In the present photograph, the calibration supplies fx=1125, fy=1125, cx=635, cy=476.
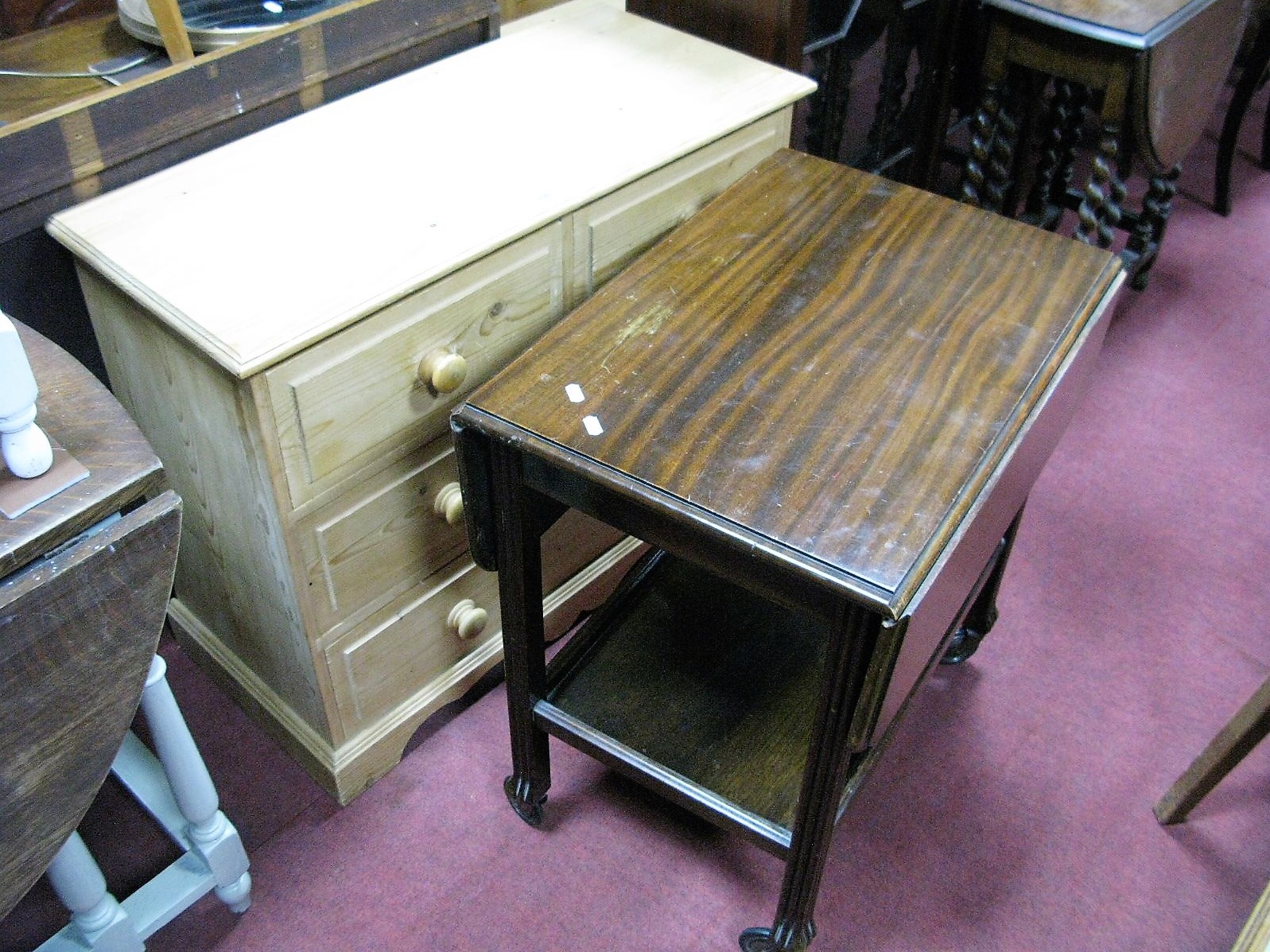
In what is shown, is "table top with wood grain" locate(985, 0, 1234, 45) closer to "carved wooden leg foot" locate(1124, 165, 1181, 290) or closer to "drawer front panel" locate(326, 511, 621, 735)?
"carved wooden leg foot" locate(1124, 165, 1181, 290)

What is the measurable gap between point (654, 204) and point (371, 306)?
1.52ft

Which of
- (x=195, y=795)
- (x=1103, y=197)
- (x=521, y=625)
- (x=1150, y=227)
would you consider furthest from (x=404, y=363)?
(x=1150, y=227)

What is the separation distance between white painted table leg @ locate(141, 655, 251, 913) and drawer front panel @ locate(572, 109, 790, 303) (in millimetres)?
678

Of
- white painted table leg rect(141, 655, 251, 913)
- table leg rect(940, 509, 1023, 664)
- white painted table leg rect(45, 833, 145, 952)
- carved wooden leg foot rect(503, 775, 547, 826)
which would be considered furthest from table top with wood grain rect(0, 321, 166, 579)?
table leg rect(940, 509, 1023, 664)

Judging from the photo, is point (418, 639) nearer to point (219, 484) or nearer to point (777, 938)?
point (219, 484)

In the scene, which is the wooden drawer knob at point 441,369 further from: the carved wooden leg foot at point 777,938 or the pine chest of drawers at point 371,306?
the carved wooden leg foot at point 777,938

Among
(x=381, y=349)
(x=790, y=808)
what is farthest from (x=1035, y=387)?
(x=381, y=349)

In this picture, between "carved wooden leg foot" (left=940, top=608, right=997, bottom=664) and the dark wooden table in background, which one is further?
"carved wooden leg foot" (left=940, top=608, right=997, bottom=664)

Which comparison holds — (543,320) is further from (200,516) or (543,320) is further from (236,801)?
(236,801)

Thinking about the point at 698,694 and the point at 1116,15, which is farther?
the point at 1116,15

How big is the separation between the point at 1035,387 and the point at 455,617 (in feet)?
2.69

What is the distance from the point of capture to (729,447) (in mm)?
1105

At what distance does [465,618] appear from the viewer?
5.13 feet

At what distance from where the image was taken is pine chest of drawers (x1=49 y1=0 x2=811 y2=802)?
1.17m
